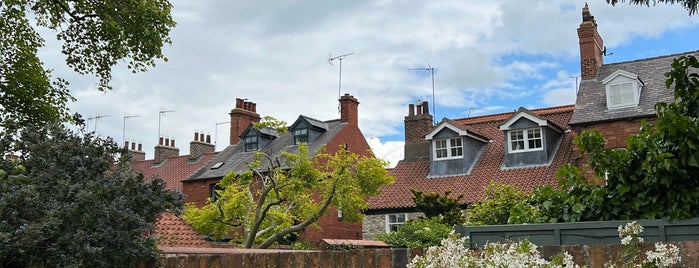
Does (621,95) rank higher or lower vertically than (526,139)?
higher

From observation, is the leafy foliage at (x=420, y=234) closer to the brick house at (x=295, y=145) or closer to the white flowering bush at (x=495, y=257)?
the brick house at (x=295, y=145)

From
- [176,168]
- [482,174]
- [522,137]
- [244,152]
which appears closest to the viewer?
[522,137]

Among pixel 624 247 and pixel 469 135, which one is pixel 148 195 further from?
pixel 469 135

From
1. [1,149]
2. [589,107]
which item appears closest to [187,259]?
[1,149]

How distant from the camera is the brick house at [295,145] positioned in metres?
32.5

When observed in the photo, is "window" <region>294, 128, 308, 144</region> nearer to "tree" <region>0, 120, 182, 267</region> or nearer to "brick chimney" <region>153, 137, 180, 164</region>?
"brick chimney" <region>153, 137, 180, 164</region>

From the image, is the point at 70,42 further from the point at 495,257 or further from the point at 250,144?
the point at 250,144

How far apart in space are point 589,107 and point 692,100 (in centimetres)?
1574

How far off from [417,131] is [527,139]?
222 inches

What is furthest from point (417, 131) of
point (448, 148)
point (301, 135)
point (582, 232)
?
point (582, 232)

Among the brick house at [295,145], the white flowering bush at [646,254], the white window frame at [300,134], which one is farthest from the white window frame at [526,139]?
the white flowering bush at [646,254]

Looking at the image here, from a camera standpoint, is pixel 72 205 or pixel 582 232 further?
pixel 582 232

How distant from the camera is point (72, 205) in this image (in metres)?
5.86

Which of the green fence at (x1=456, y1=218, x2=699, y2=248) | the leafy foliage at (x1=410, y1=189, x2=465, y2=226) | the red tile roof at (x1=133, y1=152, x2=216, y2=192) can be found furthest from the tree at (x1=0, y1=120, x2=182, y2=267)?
the red tile roof at (x1=133, y1=152, x2=216, y2=192)
